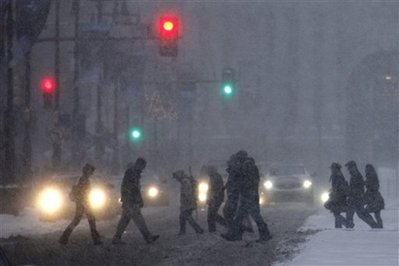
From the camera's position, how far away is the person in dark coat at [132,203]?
67.3 ft

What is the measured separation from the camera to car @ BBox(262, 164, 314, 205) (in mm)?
38875

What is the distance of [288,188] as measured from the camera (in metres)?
38.9

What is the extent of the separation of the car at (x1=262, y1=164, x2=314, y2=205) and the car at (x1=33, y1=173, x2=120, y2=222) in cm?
959

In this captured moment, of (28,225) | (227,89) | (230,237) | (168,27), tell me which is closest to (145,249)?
(230,237)

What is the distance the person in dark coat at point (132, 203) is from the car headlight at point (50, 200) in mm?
8291

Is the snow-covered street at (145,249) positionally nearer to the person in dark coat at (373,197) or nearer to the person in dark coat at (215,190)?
the person in dark coat at (215,190)

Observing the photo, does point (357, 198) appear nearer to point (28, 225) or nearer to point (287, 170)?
point (28, 225)

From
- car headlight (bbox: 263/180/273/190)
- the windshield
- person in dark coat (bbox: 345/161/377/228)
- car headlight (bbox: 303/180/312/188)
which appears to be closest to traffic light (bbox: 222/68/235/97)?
car headlight (bbox: 263/180/273/190)

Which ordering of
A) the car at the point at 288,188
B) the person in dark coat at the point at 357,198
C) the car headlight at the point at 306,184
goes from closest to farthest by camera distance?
the person in dark coat at the point at 357,198
the car at the point at 288,188
the car headlight at the point at 306,184

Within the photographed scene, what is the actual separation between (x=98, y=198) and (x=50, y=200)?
4.60 feet

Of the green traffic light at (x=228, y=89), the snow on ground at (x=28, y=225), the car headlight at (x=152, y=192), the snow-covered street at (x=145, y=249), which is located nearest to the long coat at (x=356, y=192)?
the snow-covered street at (x=145, y=249)

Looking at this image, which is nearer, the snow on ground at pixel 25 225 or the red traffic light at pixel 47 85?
the snow on ground at pixel 25 225

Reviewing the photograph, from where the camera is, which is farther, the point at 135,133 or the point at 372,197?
the point at 135,133

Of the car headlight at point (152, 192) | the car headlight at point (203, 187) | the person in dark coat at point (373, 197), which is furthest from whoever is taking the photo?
the car headlight at point (152, 192)
